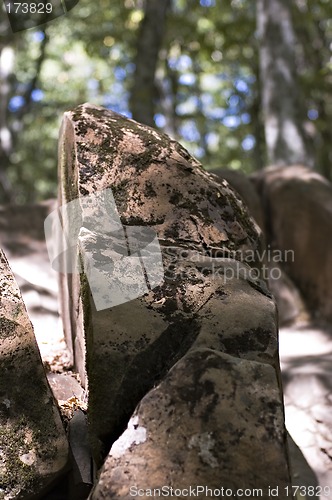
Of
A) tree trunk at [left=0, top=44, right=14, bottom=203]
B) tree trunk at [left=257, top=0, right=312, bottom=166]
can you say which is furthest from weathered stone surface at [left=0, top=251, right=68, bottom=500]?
tree trunk at [left=0, top=44, right=14, bottom=203]

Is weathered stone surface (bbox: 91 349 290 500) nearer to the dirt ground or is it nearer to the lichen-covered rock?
the lichen-covered rock

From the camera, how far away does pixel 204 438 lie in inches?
87.9

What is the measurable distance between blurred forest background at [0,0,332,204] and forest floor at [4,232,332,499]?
2884 millimetres

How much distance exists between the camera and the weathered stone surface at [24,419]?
2.37 metres

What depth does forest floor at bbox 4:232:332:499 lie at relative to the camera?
Answer: 3.52 metres

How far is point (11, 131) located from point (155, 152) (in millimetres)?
8846

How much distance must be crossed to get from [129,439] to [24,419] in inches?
20.7

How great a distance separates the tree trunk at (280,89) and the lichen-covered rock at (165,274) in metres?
4.50

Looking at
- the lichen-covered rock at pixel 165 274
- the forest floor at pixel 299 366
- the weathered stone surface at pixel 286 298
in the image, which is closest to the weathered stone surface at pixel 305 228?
the weathered stone surface at pixel 286 298

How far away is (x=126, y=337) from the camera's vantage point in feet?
8.48

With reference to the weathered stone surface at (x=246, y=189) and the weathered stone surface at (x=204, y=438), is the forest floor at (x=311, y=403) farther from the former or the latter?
the weathered stone surface at (x=246, y=189)

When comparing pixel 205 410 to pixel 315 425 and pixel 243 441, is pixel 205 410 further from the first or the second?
pixel 315 425

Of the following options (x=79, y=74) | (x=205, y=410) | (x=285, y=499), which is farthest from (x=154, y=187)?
(x=79, y=74)

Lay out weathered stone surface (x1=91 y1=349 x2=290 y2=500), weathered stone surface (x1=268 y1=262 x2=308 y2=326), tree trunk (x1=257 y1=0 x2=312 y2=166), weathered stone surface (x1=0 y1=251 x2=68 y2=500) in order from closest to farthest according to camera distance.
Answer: weathered stone surface (x1=91 y1=349 x2=290 y2=500), weathered stone surface (x1=0 y1=251 x2=68 y2=500), weathered stone surface (x1=268 y1=262 x2=308 y2=326), tree trunk (x1=257 y1=0 x2=312 y2=166)
